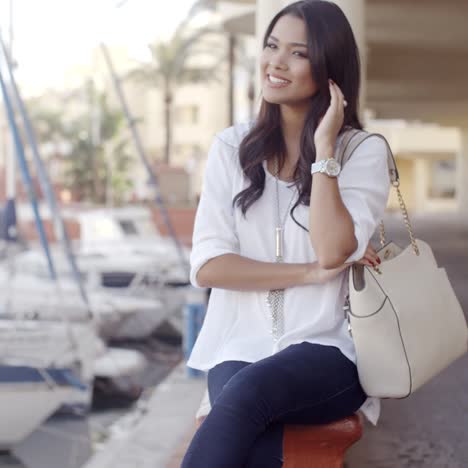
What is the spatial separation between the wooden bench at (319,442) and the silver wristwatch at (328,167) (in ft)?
2.25

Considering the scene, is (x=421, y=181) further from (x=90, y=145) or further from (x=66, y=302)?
(x=66, y=302)

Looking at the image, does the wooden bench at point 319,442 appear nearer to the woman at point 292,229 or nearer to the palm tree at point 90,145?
the woman at point 292,229

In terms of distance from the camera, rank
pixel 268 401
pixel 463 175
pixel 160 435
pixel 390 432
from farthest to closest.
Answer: pixel 463 175 < pixel 160 435 < pixel 390 432 < pixel 268 401

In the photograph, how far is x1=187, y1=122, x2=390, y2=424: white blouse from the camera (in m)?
2.65

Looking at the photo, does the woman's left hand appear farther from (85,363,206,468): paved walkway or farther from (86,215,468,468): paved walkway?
(85,363,206,468): paved walkway

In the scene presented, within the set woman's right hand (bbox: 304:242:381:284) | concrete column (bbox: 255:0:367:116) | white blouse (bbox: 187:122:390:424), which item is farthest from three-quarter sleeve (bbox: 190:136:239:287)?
concrete column (bbox: 255:0:367:116)

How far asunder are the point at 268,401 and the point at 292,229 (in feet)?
1.90

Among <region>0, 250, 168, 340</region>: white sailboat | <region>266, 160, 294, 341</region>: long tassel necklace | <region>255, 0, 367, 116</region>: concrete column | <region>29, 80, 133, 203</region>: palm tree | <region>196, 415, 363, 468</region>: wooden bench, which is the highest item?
<region>255, 0, 367, 116</region>: concrete column

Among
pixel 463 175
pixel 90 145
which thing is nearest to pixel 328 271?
pixel 463 175

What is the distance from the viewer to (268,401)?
236cm

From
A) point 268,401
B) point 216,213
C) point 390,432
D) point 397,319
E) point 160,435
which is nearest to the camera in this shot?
point 268,401

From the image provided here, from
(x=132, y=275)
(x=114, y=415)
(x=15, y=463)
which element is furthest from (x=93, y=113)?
(x=15, y=463)

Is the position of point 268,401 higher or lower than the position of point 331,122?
lower

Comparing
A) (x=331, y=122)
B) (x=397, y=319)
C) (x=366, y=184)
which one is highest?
(x=331, y=122)
